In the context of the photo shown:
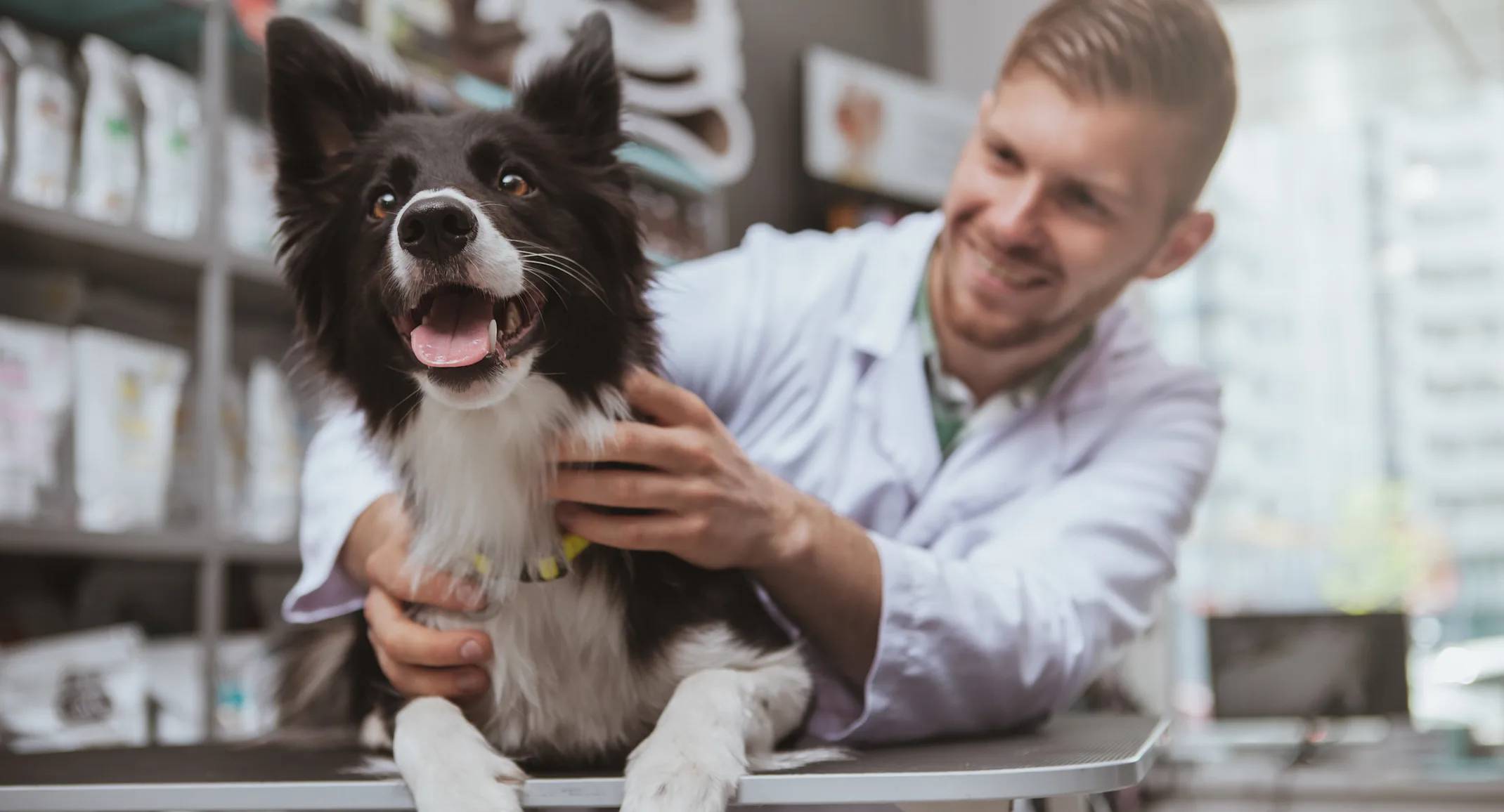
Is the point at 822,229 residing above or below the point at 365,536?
above

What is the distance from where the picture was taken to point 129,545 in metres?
2.07

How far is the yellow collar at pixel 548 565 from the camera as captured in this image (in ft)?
3.70

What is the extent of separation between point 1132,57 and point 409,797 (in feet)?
3.61

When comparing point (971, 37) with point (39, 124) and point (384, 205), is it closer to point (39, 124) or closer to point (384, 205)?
point (39, 124)

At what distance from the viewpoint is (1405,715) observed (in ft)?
11.1

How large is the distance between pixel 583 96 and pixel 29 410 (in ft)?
4.35

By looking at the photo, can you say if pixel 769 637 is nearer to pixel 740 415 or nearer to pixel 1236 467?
pixel 740 415

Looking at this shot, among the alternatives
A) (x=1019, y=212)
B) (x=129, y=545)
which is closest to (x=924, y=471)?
(x=1019, y=212)

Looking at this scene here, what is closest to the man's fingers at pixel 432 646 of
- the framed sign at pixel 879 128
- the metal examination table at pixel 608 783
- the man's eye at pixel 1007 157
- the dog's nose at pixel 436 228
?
the metal examination table at pixel 608 783

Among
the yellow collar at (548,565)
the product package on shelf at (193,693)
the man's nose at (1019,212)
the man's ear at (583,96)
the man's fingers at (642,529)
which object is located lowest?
the product package on shelf at (193,693)

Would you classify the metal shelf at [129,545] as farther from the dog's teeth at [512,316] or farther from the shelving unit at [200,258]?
the dog's teeth at [512,316]

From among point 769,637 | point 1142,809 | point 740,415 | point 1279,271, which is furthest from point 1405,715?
point 769,637

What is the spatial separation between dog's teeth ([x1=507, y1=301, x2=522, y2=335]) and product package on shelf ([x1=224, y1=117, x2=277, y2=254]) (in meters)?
1.50

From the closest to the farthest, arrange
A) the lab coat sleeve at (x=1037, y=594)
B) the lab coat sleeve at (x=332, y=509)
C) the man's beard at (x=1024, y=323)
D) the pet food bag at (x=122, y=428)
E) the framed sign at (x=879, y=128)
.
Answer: the lab coat sleeve at (x=1037, y=594)
the lab coat sleeve at (x=332, y=509)
the man's beard at (x=1024, y=323)
the pet food bag at (x=122, y=428)
the framed sign at (x=879, y=128)
